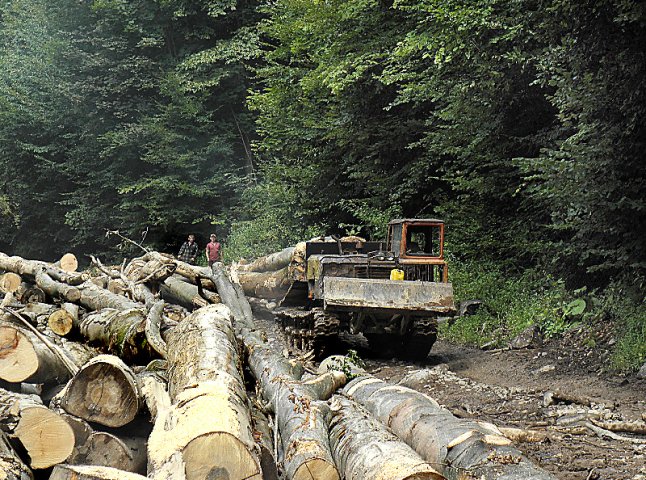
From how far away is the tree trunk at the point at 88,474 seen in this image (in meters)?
4.00

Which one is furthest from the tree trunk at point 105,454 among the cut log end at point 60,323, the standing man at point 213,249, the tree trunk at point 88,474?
the standing man at point 213,249

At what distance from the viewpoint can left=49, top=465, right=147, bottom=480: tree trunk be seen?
400cm

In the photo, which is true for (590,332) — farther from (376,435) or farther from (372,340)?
(376,435)

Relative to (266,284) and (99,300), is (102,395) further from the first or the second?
(266,284)

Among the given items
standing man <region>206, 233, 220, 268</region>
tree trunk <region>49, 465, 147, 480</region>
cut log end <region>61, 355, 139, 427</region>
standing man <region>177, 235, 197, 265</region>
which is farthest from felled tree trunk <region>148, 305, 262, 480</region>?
standing man <region>177, 235, 197, 265</region>

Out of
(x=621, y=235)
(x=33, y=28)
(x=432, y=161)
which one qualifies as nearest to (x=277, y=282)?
(x=432, y=161)

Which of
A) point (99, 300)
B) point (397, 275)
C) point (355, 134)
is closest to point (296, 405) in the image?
point (99, 300)

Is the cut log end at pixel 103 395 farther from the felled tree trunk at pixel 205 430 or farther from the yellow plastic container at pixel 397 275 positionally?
the yellow plastic container at pixel 397 275

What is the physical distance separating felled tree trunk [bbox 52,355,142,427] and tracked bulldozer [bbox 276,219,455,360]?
6.54 metres

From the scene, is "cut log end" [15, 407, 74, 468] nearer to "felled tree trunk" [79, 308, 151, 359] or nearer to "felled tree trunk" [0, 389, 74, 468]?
"felled tree trunk" [0, 389, 74, 468]

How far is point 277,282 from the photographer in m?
18.1

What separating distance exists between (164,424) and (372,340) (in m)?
8.45

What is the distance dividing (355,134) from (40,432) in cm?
1631

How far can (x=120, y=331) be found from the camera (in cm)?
789
